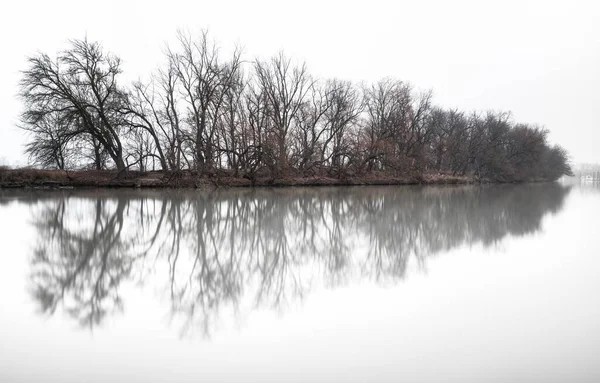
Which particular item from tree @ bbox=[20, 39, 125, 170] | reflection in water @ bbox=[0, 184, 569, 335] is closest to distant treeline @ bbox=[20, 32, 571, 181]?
tree @ bbox=[20, 39, 125, 170]

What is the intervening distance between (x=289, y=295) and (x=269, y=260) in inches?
82.9

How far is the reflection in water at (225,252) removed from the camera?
559cm

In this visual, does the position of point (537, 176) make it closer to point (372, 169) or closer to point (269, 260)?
point (372, 169)

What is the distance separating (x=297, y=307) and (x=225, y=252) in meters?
3.50

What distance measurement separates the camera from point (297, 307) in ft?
17.2

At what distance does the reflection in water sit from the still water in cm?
4

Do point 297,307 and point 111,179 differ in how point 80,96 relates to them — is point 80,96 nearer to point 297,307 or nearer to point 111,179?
point 111,179

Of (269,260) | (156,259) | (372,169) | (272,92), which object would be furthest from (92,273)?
(372,169)

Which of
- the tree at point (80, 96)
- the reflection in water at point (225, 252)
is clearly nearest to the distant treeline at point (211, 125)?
the tree at point (80, 96)

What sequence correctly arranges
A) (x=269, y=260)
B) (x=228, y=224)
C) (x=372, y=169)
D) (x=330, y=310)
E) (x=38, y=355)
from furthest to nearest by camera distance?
(x=372, y=169), (x=228, y=224), (x=269, y=260), (x=330, y=310), (x=38, y=355)

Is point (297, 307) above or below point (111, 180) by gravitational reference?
below

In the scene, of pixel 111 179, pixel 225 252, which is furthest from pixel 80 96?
pixel 225 252

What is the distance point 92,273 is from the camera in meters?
6.78

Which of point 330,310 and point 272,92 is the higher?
point 272,92
